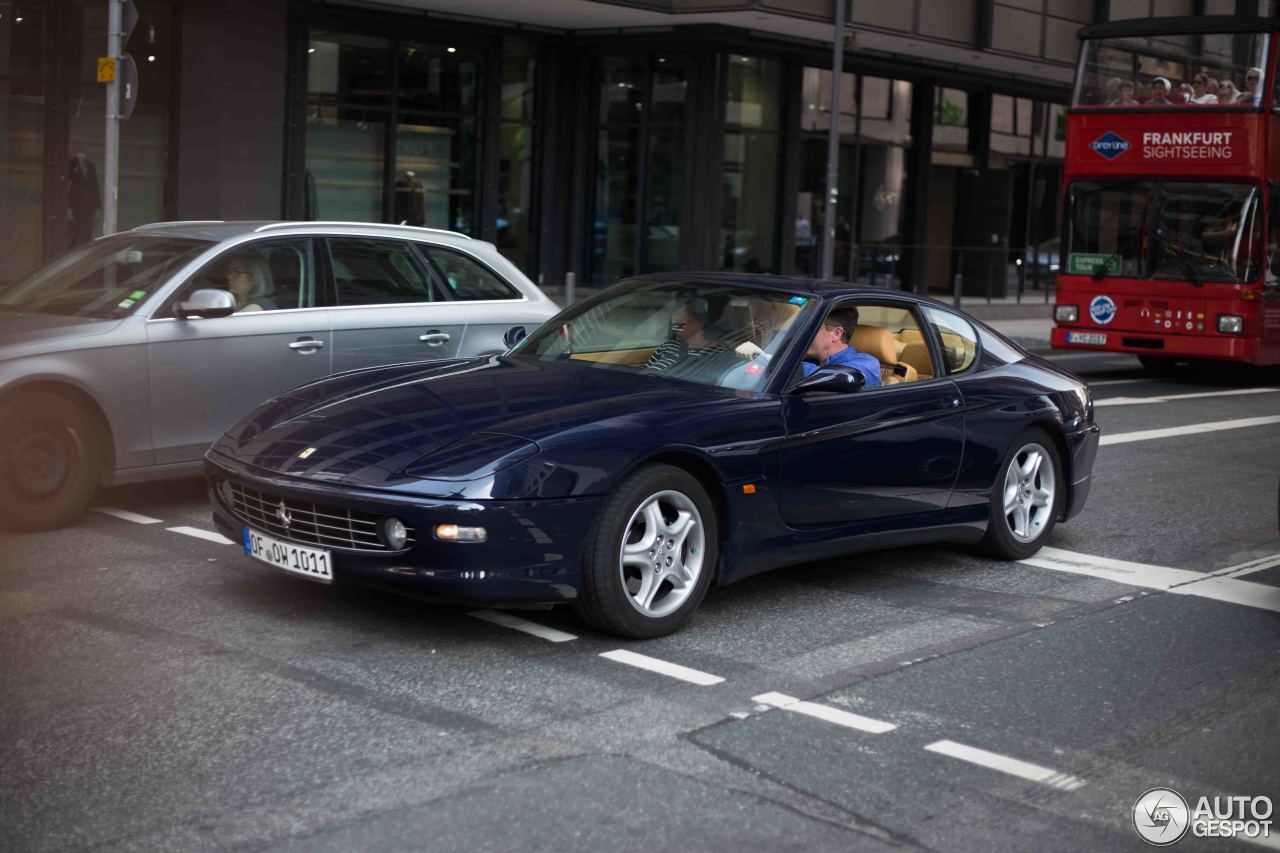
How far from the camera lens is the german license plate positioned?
561 centimetres

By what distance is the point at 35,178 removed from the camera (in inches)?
785

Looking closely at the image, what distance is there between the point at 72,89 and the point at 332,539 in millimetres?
16445

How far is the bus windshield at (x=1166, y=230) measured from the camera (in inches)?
689

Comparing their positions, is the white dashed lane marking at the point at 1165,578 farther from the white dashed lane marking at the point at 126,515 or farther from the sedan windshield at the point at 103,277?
the sedan windshield at the point at 103,277

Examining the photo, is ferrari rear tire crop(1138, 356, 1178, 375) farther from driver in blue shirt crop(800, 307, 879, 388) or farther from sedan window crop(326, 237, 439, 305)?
driver in blue shirt crop(800, 307, 879, 388)

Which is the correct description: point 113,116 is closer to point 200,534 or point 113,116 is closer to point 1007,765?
point 200,534

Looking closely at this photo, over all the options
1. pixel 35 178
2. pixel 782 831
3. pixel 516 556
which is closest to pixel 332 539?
pixel 516 556

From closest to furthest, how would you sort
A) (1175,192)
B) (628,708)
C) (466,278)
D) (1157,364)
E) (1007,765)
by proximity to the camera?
(1007,765) → (628,708) → (466,278) → (1175,192) → (1157,364)

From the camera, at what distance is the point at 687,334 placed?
6715mm

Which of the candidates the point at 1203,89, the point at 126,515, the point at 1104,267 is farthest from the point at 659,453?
the point at 1104,267

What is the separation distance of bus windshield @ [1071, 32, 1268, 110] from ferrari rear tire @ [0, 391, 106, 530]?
541 inches

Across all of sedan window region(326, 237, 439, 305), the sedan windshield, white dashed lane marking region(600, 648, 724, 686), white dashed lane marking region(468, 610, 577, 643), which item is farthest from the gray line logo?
sedan window region(326, 237, 439, 305)

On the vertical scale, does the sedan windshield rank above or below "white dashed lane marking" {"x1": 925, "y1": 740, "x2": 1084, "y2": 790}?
above

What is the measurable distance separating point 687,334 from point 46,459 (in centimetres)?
324
